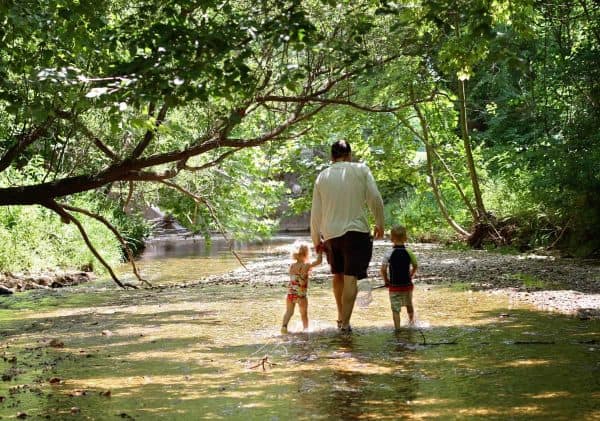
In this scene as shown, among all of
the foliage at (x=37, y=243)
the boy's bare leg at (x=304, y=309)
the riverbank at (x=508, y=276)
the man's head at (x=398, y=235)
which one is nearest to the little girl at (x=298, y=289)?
the boy's bare leg at (x=304, y=309)

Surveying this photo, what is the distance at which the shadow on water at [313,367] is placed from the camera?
16.8ft

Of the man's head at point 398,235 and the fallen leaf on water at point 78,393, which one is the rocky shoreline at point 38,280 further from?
the fallen leaf on water at point 78,393

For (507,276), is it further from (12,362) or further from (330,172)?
(12,362)

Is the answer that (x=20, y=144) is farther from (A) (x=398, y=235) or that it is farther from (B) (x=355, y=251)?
(A) (x=398, y=235)

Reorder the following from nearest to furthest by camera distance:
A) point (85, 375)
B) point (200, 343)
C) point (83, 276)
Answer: point (85, 375) < point (200, 343) < point (83, 276)

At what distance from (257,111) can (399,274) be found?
7.72 metres

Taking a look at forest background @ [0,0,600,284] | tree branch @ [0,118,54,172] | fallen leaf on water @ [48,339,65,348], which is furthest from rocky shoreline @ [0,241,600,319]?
fallen leaf on water @ [48,339,65,348]

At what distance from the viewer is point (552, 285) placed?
12.3 meters

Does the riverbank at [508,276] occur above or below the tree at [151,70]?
below

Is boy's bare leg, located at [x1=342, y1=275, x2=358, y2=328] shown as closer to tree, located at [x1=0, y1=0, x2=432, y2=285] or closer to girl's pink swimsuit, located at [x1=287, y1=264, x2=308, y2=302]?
girl's pink swimsuit, located at [x1=287, y1=264, x2=308, y2=302]

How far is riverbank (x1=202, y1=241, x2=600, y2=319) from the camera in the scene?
10.5 metres

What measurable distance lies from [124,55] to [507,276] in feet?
26.7

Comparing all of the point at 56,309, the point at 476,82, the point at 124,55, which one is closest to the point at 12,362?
the point at 56,309

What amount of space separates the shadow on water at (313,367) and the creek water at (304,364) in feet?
0.05
